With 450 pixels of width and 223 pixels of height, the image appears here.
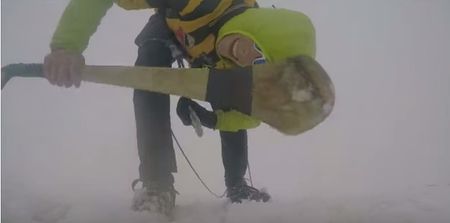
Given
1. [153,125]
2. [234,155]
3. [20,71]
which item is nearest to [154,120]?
[153,125]

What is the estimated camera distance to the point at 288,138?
103 cm

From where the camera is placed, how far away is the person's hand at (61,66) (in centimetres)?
101

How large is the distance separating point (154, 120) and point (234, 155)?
0.55 feet

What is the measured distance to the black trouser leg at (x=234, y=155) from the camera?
1.05 m

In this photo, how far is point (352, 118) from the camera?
1.06 m

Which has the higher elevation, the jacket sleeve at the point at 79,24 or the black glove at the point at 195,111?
the jacket sleeve at the point at 79,24

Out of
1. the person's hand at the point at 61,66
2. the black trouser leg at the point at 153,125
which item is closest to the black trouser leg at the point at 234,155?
the black trouser leg at the point at 153,125

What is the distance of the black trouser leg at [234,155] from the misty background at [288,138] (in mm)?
14

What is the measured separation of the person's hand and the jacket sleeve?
13 mm

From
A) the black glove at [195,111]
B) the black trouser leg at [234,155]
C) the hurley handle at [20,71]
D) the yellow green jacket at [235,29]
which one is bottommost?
the black trouser leg at [234,155]

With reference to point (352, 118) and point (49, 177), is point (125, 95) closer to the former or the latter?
point (49, 177)

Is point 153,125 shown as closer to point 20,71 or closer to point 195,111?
point 195,111

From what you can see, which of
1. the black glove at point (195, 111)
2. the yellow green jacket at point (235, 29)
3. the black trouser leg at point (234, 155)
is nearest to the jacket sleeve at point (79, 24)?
the yellow green jacket at point (235, 29)

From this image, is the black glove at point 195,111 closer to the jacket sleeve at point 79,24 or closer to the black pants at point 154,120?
the black pants at point 154,120
